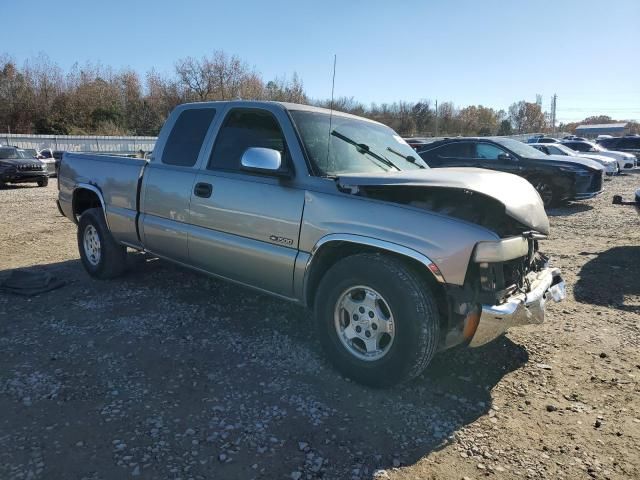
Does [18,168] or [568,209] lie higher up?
[18,168]

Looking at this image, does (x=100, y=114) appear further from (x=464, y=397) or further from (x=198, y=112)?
(x=464, y=397)

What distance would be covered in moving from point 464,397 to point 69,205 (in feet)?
17.3

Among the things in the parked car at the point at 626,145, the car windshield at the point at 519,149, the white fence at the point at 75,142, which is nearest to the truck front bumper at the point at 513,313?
the car windshield at the point at 519,149

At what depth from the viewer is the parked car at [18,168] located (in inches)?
711

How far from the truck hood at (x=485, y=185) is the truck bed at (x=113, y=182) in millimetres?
2693

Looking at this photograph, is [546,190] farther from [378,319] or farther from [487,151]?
[378,319]

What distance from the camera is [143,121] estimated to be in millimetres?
45875

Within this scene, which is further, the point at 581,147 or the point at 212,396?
the point at 581,147

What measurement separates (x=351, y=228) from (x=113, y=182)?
3260 mm

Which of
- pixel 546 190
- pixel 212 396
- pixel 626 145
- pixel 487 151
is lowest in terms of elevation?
pixel 212 396

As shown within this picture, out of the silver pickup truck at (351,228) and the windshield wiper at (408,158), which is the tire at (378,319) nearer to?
the silver pickup truck at (351,228)

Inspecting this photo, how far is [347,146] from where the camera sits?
419 cm

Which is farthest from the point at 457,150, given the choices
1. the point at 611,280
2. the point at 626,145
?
the point at 626,145

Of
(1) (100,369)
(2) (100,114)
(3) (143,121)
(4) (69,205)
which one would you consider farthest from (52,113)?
(1) (100,369)
